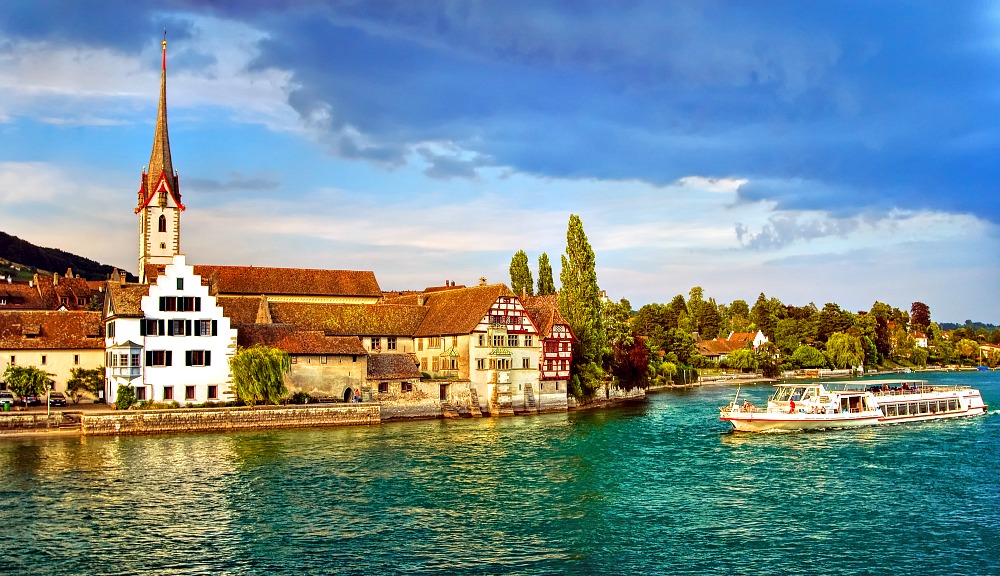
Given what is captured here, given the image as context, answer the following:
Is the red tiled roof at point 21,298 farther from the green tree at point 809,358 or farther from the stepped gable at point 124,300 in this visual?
the green tree at point 809,358

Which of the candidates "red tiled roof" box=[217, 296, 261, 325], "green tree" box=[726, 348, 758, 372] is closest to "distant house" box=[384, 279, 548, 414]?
"red tiled roof" box=[217, 296, 261, 325]

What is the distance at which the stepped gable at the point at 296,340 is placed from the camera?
74.6 m

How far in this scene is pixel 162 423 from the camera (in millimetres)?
64312

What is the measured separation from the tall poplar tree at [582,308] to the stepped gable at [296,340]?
75.2 ft

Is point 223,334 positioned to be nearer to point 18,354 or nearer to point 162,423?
point 162,423

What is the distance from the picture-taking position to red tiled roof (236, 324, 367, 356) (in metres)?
74.6

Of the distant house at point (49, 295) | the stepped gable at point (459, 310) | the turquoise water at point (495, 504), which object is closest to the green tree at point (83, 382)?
the turquoise water at point (495, 504)

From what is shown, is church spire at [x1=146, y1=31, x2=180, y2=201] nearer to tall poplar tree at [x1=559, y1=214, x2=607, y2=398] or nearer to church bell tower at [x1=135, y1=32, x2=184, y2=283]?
church bell tower at [x1=135, y1=32, x2=184, y2=283]

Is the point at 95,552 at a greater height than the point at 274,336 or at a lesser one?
lesser

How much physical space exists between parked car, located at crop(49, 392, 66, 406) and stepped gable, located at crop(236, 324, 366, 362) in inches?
539

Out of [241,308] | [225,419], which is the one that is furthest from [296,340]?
[241,308]

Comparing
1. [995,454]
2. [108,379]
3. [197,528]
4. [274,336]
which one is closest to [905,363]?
[995,454]

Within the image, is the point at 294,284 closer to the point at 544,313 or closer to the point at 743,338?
the point at 544,313

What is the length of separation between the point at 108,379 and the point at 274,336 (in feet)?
43.9
